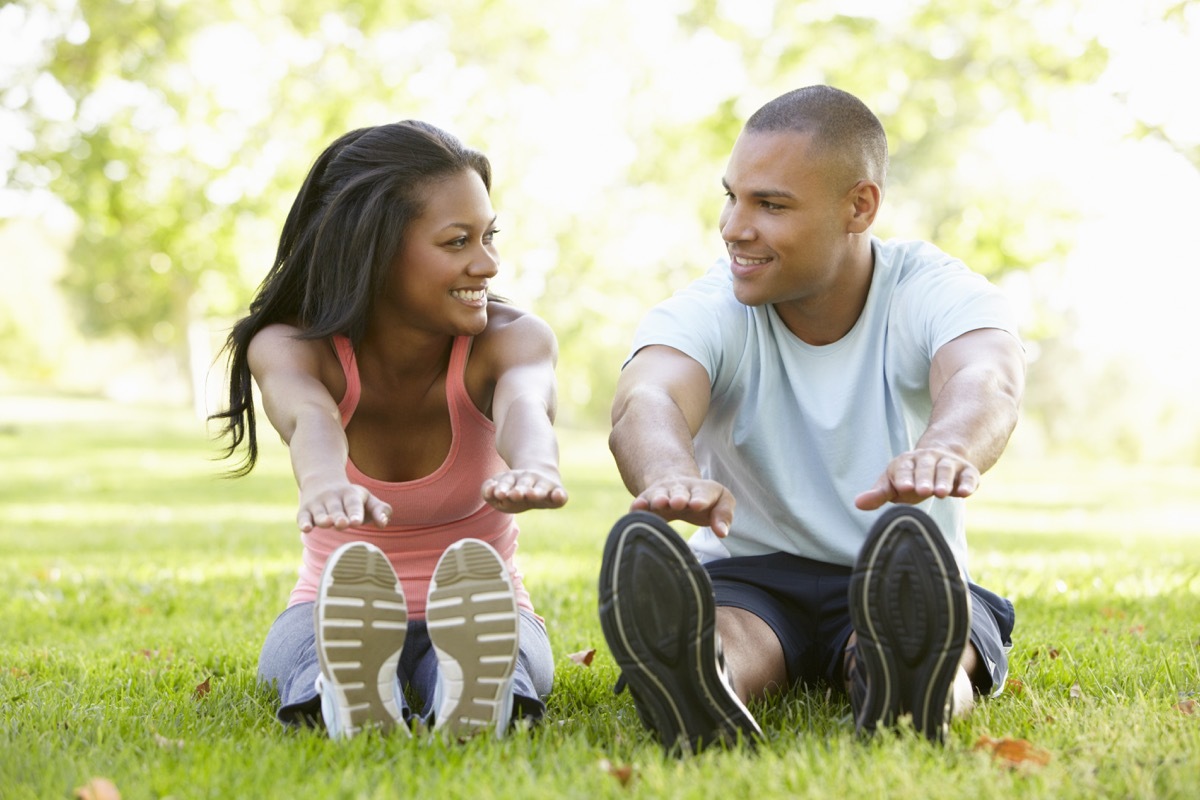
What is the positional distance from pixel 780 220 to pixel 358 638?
161cm

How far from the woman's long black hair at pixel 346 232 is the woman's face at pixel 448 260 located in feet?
0.11

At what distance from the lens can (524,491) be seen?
258 cm

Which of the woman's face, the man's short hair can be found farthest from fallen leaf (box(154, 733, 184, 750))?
the man's short hair

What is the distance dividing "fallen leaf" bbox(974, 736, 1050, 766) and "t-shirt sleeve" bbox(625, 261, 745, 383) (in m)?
1.26

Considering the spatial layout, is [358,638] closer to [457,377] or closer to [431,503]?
[431,503]

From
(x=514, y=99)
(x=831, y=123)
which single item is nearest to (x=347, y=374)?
(x=831, y=123)

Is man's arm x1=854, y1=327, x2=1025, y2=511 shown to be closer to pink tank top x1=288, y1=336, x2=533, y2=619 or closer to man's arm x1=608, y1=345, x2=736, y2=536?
man's arm x1=608, y1=345, x2=736, y2=536

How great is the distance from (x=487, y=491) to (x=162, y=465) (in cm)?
1428

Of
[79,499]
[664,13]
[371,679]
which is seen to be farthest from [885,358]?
[664,13]

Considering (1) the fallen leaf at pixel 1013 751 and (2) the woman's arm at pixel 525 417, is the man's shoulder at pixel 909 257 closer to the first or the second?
(2) the woman's arm at pixel 525 417

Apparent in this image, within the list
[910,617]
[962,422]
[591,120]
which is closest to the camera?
[910,617]

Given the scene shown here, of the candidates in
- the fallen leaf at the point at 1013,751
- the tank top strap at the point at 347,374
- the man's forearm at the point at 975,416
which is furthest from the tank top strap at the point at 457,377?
the fallen leaf at the point at 1013,751

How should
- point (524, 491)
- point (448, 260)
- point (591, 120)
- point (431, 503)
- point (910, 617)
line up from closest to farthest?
1. point (910, 617)
2. point (524, 491)
3. point (448, 260)
4. point (431, 503)
5. point (591, 120)

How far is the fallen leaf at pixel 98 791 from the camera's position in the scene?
2217mm
